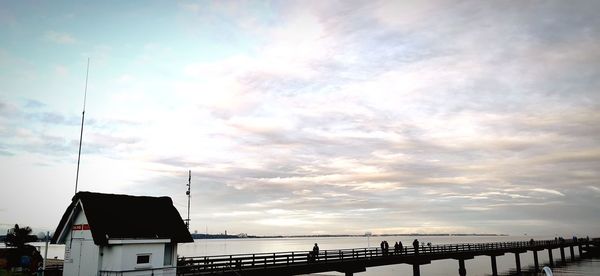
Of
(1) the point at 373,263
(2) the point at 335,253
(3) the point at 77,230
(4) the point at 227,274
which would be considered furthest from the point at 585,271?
(3) the point at 77,230

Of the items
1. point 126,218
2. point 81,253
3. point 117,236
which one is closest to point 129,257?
point 117,236

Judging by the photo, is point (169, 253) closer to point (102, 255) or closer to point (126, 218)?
point (126, 218)

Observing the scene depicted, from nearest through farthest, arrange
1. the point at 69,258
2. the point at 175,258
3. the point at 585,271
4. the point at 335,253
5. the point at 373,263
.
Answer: the point at 69,258, the point at 175,258, the point at 335,253, the point at 373,263, the point at 585,271

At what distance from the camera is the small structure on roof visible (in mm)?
22094

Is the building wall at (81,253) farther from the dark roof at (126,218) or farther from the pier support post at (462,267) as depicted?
the pier support post at (462,267)

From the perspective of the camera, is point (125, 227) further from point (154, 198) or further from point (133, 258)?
point (154, 198)

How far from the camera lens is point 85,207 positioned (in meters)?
23.1

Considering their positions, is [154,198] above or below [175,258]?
above

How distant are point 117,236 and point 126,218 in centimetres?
171

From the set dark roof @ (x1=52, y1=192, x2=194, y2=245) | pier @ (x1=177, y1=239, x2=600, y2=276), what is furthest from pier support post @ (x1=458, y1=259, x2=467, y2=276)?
dark roof @ (x1=52, y1=192, x2=194, y2=245)

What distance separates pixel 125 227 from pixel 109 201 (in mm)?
2337

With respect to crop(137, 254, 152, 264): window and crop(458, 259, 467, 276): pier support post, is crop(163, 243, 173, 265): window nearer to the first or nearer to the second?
crop(137, 254, 152, 264): window

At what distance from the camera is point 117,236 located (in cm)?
2222

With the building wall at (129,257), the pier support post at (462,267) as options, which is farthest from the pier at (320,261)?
the building wall at (129,257)
